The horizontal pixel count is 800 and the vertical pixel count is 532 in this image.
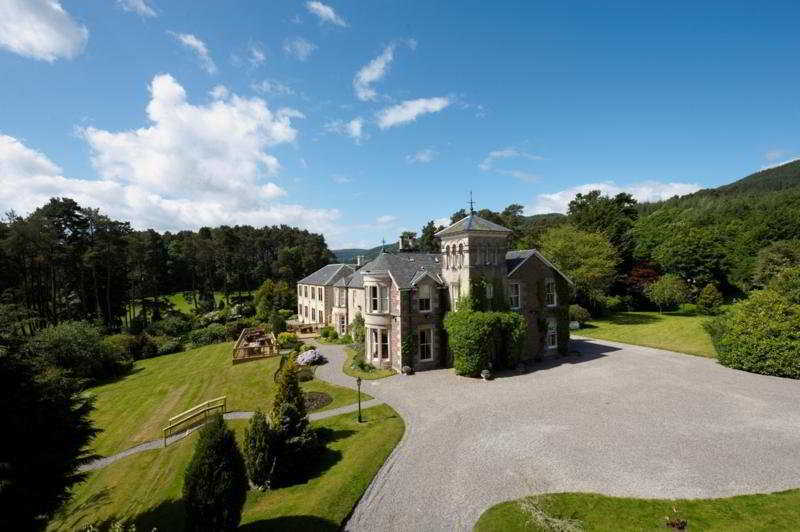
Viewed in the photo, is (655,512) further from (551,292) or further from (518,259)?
(551,292)

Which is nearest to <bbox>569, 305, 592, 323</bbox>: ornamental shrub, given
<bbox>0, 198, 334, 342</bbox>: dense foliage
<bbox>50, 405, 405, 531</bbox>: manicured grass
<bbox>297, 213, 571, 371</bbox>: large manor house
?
<bbox>297, 213, 571, 371</bbox>: large manor house

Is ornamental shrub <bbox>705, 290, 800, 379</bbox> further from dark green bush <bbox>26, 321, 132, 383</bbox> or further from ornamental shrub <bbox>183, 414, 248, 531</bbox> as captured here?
dark green bush <bbox>26, 321, 132, 383</bbox>

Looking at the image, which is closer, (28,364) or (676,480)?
(28,364)

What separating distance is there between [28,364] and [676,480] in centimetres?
2065

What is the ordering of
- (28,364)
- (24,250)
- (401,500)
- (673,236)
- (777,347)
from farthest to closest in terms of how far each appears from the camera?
(673,236) → (24,250) → (777,347) → (401,500) → (28,364)

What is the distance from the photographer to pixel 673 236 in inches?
2286

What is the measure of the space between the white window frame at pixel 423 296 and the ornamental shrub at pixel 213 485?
17.8m

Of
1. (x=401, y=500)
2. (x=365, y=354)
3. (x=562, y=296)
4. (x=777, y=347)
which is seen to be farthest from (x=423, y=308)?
(x=777, y=347)

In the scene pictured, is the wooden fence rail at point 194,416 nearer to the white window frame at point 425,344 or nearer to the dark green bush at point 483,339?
the white window frame at point 425,344

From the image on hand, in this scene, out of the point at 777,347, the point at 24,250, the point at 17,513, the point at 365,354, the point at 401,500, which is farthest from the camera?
the point at 24,250

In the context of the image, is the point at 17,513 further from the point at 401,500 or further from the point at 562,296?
the point at 562,296

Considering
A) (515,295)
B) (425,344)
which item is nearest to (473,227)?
(515,295)

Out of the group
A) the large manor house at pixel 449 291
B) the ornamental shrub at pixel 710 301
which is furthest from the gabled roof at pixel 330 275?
the ornamental shrub at pixel 710 301

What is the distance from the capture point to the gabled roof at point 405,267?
89.6 ft
